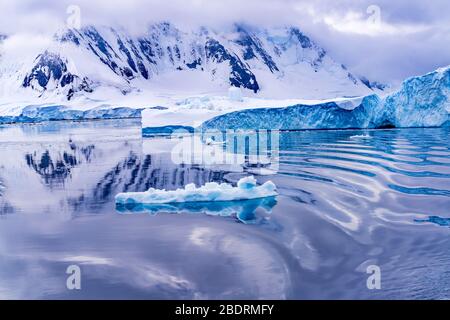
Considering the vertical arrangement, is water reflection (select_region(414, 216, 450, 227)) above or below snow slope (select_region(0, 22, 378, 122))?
below

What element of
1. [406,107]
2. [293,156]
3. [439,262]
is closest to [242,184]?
[439,262]

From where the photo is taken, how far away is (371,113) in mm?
31234

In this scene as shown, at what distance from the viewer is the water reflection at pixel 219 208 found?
824 cm

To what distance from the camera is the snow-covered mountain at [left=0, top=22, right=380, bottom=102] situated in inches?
5089

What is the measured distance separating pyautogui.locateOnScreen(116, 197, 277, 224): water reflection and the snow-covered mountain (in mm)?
114648

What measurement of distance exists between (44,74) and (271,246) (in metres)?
137

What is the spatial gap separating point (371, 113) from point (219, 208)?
24864 millimetres

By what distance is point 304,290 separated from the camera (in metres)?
5.09

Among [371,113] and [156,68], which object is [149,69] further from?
[371,113]

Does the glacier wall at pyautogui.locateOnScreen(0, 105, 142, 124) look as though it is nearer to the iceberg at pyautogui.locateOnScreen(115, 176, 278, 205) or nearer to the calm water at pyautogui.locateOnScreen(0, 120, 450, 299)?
the calm water at pyautogui.locateOnScreen(0, 120, 450, 299)

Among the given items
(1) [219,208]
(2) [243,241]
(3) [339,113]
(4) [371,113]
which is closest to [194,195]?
(1) [219,208]

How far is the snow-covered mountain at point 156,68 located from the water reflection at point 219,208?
114648 mm

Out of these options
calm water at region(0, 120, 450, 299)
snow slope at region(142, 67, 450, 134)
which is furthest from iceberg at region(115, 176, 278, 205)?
snow slope at region(142, 67, 450, 134)

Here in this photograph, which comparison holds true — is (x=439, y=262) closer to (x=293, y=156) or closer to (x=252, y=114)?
(x=293, y=156)
